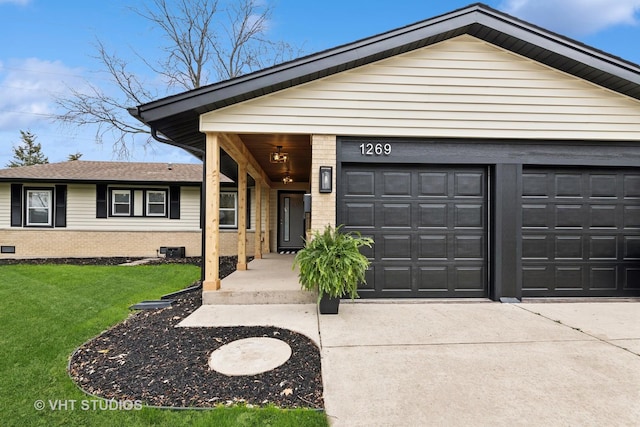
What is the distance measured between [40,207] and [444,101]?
44.4 ft

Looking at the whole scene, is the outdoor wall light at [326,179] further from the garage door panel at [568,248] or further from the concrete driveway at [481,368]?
the garage door panel at [568,248]

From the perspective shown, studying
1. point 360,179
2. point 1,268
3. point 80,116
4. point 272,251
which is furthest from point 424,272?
point 80,116

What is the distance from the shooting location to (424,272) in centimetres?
528

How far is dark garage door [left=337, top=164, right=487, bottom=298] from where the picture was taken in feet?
17.3

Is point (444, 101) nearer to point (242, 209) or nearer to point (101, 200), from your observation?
point (242, 209)

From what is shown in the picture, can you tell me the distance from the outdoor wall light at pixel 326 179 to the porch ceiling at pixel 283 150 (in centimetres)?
92

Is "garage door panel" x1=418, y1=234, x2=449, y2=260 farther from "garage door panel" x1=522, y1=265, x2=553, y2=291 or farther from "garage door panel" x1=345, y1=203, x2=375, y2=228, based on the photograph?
"garage door panel" x1=522, y1=265, x2=553, y2=291

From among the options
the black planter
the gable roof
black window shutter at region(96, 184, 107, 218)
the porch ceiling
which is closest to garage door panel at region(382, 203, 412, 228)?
the black planter

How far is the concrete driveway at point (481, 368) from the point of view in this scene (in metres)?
2.19

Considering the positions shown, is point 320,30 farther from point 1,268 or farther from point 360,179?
point 1,268

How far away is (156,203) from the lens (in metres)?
11.9

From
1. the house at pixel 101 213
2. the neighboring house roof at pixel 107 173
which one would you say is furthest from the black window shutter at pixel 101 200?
the neighboring house roof at pixel 107 173

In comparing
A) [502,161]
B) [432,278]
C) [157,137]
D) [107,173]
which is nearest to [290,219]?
[107,173]

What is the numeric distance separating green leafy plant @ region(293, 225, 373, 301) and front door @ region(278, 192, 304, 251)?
27.8 ft
